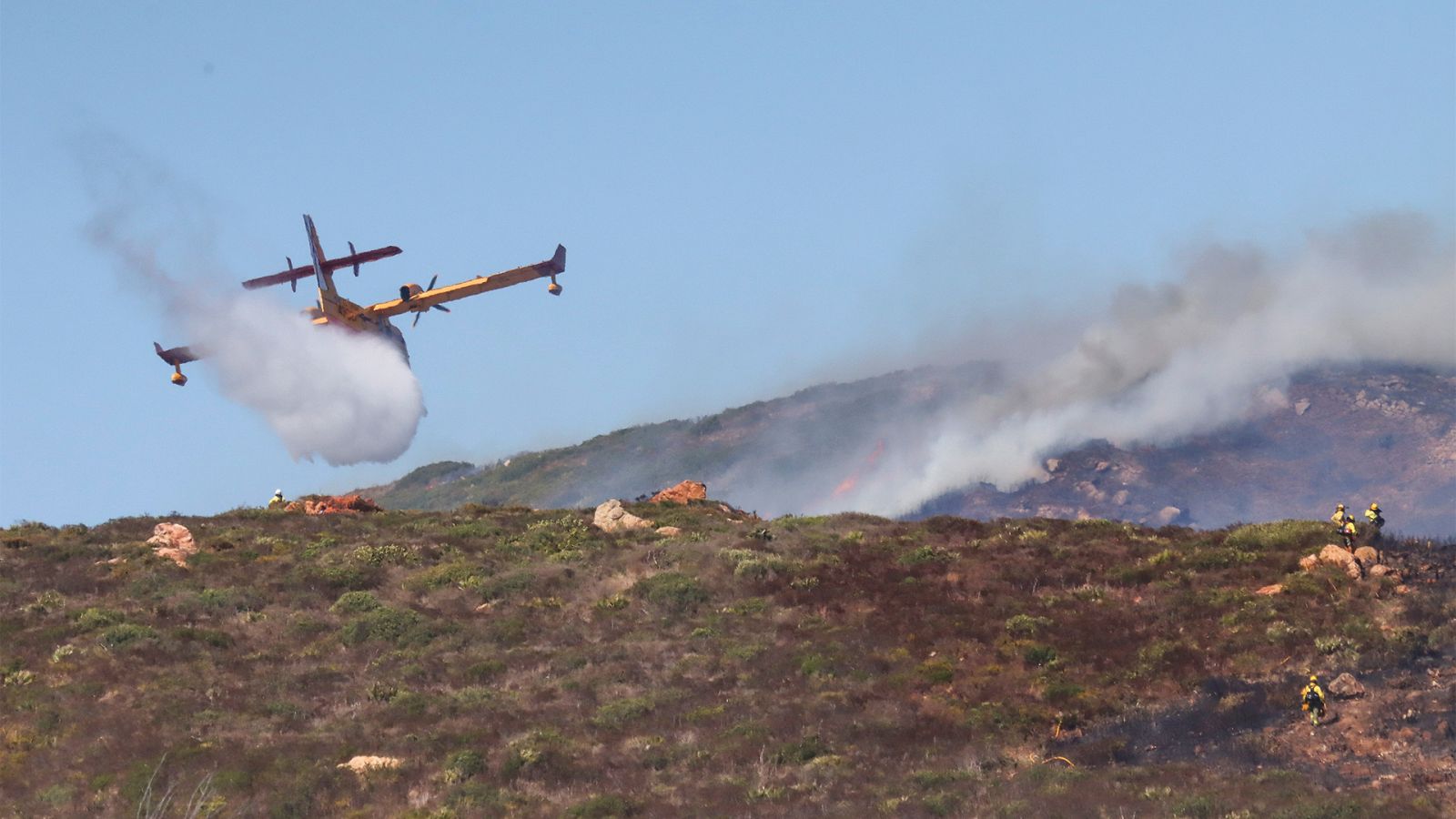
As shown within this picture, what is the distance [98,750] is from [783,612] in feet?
66.3

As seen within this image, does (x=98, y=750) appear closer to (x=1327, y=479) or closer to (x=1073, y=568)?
(x=1073, y=568)

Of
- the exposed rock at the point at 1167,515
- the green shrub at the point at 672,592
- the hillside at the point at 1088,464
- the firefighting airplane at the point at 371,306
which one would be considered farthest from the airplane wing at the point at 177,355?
the exposed rock at the point at 1167,515

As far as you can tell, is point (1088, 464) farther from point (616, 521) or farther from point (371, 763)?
point (371, 763)

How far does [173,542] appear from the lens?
55.8 meters

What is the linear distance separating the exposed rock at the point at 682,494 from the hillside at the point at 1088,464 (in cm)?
7405

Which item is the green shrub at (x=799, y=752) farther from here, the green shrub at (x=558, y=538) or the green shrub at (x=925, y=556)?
the green shrub at (x=558, y=538)

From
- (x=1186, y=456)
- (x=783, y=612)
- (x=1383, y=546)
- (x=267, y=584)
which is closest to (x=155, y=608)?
(x=267, y=584)

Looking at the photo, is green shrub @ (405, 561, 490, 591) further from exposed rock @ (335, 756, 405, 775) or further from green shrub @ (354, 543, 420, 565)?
exposed rock @ (335, 756, 405, 775)

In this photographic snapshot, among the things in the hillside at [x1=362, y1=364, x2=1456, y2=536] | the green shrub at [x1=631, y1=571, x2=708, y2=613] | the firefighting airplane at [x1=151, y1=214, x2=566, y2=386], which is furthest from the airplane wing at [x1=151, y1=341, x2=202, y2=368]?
the hillside at [x1=362, y1=364, x2=1456, y2=536]

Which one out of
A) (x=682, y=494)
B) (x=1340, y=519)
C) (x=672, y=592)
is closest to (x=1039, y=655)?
(x=1340, y=519)

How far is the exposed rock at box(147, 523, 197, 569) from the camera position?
53.7 metres

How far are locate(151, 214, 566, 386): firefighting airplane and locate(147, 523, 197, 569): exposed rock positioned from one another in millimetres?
15875

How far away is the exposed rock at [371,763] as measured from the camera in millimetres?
33188

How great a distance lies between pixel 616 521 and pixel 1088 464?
9975 cm
